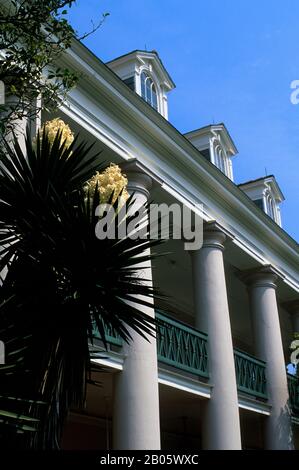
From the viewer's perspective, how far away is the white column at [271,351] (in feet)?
55.8

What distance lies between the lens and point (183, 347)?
47.7 feet

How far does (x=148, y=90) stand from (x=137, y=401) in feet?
24.9

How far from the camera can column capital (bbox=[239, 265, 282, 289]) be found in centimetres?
1842

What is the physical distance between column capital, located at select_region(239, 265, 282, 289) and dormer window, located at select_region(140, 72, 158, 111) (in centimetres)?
551

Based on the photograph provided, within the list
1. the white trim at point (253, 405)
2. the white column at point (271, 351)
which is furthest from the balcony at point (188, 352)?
the white column at point (271, 351)

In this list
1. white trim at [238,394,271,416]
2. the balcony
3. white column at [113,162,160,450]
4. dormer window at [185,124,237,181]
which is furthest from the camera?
dormer window at [185,124,237,181]

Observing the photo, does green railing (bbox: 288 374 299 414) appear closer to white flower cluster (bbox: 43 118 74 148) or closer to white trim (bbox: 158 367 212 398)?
white trim (bbox: 158 367 212 398)

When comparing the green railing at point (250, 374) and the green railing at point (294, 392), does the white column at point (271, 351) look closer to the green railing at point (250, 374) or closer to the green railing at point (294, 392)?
the green railing at point (250, 374)

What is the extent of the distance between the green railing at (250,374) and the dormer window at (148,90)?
6463mm

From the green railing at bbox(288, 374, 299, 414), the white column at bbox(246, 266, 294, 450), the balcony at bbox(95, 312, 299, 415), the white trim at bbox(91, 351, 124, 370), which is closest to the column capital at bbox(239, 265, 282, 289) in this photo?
the white column at bbox(246, 266, 294, 450)

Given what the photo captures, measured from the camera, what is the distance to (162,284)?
20.9m

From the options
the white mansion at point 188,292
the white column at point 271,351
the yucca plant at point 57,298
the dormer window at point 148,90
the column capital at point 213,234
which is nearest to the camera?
the yucca plant at point 57,298
